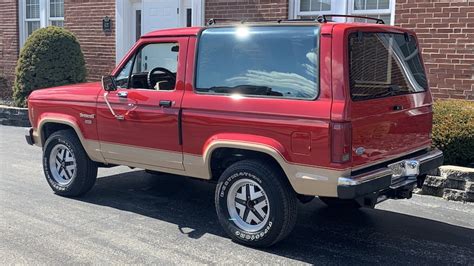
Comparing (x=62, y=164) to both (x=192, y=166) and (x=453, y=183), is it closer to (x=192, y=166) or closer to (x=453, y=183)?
(x=192, y=166)

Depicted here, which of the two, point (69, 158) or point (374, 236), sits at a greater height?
point (69, 158)

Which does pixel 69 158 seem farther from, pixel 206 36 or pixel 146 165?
pixel 206 36

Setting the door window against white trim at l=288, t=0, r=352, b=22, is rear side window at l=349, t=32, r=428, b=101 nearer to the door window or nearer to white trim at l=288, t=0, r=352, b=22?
the door window

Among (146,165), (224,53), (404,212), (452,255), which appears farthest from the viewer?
(404,212)

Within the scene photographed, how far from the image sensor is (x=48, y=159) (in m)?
6.59

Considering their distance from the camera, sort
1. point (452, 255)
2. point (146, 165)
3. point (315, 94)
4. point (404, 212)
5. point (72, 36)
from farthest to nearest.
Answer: point (72, 36) < point (404, 212) < point (146, 165) < point (452, 255) < point (315, 94)

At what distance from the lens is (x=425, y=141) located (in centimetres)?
535

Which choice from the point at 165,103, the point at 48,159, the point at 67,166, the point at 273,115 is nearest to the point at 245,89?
the point at 273,115

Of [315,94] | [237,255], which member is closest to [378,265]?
[237,255]

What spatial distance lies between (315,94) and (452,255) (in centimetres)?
188

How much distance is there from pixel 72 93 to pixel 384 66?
3.49 meters

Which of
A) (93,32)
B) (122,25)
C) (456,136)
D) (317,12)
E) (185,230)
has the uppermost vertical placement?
(317,12)

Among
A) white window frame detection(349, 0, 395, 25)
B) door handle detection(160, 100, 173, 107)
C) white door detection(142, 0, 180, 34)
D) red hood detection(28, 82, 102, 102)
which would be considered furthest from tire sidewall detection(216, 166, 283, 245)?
white door detection(142, 0, 180, 34)

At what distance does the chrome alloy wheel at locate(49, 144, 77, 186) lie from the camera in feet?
21.0
